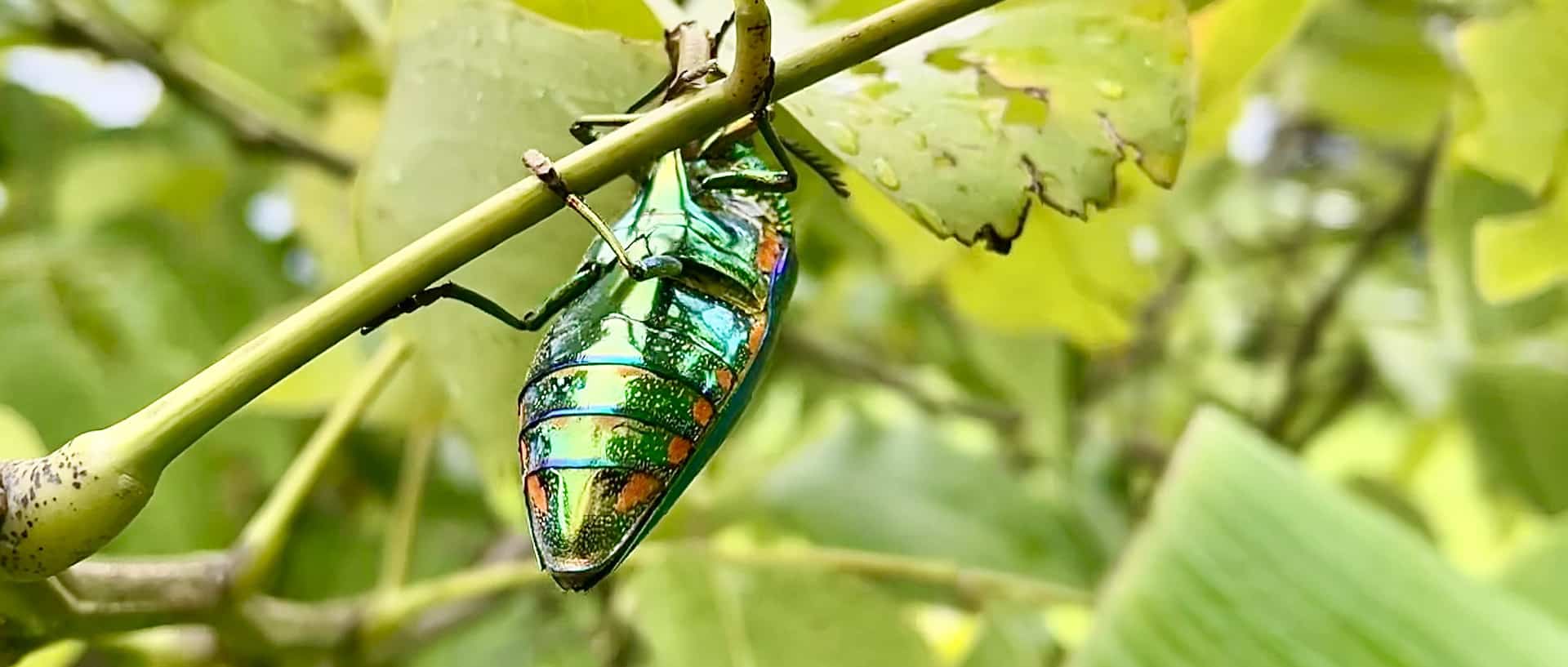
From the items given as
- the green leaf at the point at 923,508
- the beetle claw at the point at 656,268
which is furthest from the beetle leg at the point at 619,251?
the green leaf at the point at 923,508

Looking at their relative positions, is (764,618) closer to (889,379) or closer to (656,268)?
(656,268)

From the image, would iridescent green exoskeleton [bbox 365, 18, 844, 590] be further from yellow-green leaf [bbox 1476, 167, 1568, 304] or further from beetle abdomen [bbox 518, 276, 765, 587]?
yellow-green leaf [bbox 1476, 167, 1568, 304]

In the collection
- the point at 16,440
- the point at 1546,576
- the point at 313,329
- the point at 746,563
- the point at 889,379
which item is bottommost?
the point at 889,379

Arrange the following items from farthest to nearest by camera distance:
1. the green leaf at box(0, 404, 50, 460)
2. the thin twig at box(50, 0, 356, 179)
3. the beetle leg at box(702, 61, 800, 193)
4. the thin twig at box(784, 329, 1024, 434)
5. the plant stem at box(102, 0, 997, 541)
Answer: the thin twig at box(784, 329, 1024, 434) → the thin twig at box(50, 0, 356, 179) → the beetle leg at box(702, 61, 800, 193) → the green leaf at box(0, 404, 50, 460) → the plant stem at box(102, 0, 997, 541)

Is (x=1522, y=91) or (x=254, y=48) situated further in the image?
(x=254, y=48)

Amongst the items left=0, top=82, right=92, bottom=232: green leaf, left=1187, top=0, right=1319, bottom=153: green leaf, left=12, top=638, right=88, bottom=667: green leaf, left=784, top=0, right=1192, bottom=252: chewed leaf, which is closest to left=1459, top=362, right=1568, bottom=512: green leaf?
left=1187, top=0, right=1319, bottom=153: green leaf

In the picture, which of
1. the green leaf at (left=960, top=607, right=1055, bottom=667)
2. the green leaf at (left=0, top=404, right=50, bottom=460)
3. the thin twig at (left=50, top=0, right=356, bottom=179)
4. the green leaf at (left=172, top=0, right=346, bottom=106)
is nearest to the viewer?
the green leaf at (left=0, top=404, right=50, bottom=460)

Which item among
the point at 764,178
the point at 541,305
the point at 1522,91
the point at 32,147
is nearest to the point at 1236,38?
the point at 1522,91

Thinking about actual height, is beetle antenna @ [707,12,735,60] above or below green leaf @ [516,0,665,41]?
below
